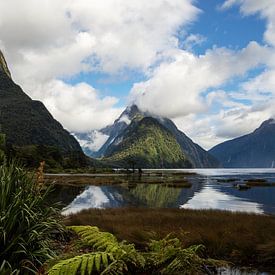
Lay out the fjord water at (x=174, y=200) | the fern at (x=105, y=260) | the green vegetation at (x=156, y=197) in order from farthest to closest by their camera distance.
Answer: the green vegetation at (x=156, y=197) < the fjord water at (x=174, y=200) < the fern at (x=105, y=260)

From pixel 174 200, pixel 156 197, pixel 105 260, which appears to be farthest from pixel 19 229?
pixel 156 197

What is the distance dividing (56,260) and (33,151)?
12526 centimetres

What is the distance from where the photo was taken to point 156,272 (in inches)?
290

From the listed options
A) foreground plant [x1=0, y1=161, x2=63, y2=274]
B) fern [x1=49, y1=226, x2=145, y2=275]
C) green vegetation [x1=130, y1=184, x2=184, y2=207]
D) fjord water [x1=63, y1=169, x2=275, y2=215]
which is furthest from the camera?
green vegetation [x1=130, y1=184, x2=184, y2=207]

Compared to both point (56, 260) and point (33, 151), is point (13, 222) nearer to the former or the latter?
point (56, 260)

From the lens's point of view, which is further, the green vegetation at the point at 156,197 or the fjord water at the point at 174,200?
the green vegetation at the point at 156,197

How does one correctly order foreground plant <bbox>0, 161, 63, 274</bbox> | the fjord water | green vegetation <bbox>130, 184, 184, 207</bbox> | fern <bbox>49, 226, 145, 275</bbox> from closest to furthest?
fern <bbox>49, 226, 145, 275</bbox> < foreground plant <bbox>0, 161, 63, 274</bbox> < the fjord water < green vegetation <bbox>130, 184, 184, 207</bbox>

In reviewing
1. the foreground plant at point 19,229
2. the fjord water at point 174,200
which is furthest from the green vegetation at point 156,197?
the foreground plant at point 19,229

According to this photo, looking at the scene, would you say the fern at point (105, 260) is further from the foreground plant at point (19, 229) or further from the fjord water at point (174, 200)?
the fjord water at point (174, 200)

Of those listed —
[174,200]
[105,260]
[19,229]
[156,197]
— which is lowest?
[174,200]

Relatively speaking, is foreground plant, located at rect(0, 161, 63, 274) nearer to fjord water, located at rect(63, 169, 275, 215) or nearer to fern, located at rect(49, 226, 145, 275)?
fern, located at rect(49, 226, 145, 275)

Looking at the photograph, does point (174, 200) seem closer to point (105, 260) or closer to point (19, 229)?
point (19, 229)

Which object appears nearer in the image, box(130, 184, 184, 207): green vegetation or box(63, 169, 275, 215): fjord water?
box(63, 169, 275, 215): fjord water

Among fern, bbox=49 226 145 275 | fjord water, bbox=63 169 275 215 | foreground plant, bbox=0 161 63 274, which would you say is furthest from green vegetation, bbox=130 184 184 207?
fern, bbox=49 226 145 275
